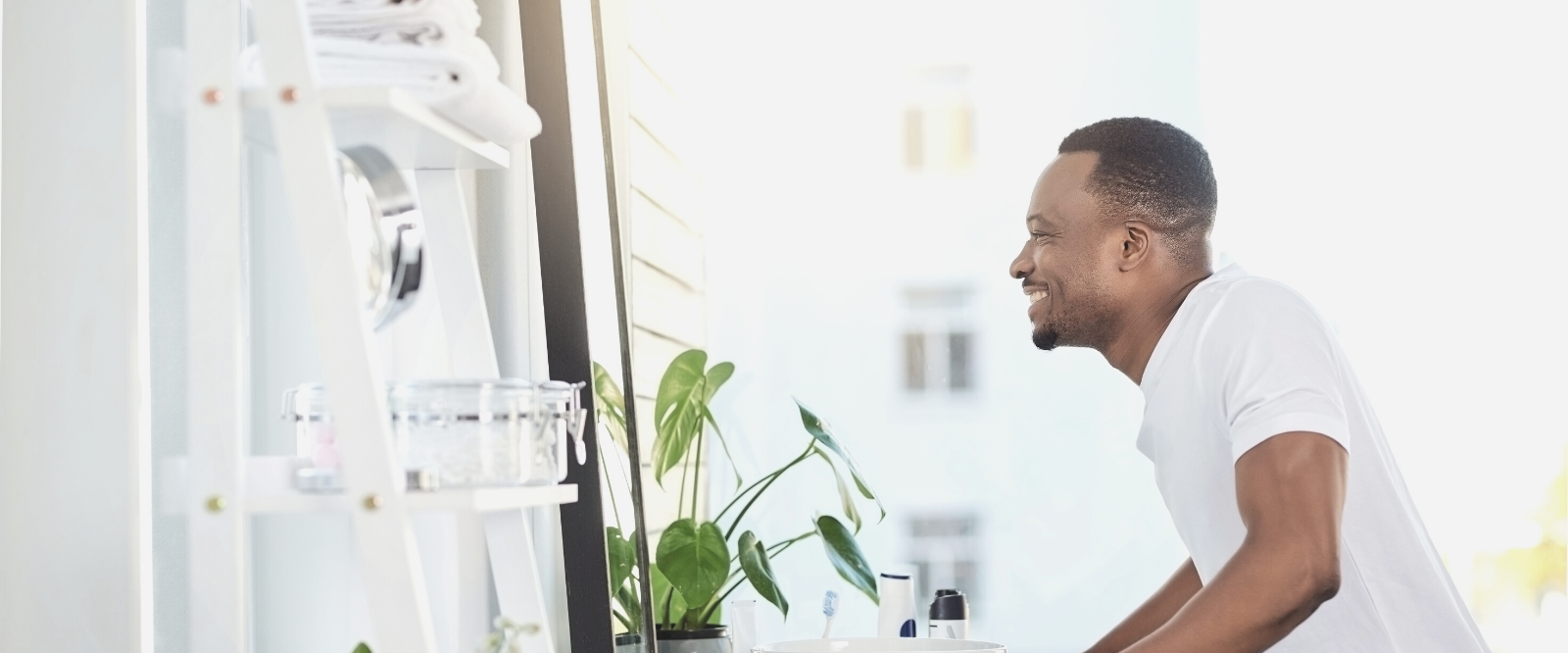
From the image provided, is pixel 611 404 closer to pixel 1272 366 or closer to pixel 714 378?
pixel 714 378

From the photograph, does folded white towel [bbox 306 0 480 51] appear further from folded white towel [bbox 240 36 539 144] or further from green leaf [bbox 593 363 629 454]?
green leaf [bbox 593 363 629 454]

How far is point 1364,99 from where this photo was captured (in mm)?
2455

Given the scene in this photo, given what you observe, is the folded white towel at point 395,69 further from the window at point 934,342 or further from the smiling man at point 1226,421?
the window at point 934,342

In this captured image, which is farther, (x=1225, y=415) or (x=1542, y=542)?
(x=1542, y=542)

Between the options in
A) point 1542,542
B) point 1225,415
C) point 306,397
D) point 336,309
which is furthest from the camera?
point 1542,542

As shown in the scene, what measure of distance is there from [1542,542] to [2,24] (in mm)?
2468

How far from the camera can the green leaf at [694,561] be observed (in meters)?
1.81

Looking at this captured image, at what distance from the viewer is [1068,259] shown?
1.58 meters

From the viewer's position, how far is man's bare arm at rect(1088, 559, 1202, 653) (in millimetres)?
1584

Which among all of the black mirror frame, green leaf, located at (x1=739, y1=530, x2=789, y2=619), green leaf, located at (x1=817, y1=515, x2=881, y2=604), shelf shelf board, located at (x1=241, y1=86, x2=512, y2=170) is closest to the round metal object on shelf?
shelf shelf board, located at (x1=241, y1=86, x2=512, y2=170)

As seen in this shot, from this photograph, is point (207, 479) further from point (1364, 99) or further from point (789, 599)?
point (1364, 99)

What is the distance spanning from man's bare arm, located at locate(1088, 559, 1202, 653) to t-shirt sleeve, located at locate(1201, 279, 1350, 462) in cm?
40

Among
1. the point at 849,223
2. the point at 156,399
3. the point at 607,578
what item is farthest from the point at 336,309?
the point at 849,223

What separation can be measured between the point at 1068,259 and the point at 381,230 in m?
0.85
